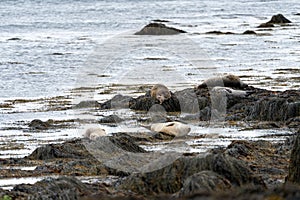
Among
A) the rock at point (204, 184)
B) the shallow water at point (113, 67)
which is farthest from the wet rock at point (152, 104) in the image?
the rock at point (204, 184)

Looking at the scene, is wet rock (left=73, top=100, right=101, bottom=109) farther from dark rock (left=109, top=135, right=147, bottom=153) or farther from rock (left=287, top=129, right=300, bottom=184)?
rock (left=287, top=129, right=300, bottom=184)

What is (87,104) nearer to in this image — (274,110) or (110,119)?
(110,119)

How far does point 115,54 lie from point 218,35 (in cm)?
958

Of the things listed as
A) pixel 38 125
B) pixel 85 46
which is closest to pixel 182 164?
pixel 38 125

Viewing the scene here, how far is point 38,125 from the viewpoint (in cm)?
1205

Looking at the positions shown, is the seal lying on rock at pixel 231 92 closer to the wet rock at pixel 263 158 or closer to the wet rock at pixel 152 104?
the wet rock at pixel 152 104

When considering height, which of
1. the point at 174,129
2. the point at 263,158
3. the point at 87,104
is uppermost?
the point at 263,158

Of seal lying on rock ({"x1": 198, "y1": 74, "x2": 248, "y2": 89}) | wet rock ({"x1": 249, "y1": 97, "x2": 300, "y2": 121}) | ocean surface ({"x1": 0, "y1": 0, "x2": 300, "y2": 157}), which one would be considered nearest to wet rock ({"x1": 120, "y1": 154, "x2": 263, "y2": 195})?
ocean surface ({"x1": 0, "y1": 0, "x2": 300, "y2": 157})

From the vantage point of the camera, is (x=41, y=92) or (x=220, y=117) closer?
(x=220, y=117)

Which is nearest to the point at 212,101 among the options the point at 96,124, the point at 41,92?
the point at 96,124

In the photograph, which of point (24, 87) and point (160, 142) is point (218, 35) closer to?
point (24, 87)

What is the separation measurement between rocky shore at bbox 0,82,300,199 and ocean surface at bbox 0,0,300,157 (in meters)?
1.05

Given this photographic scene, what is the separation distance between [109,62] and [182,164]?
1904 centimetres

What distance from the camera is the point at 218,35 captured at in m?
36.9
